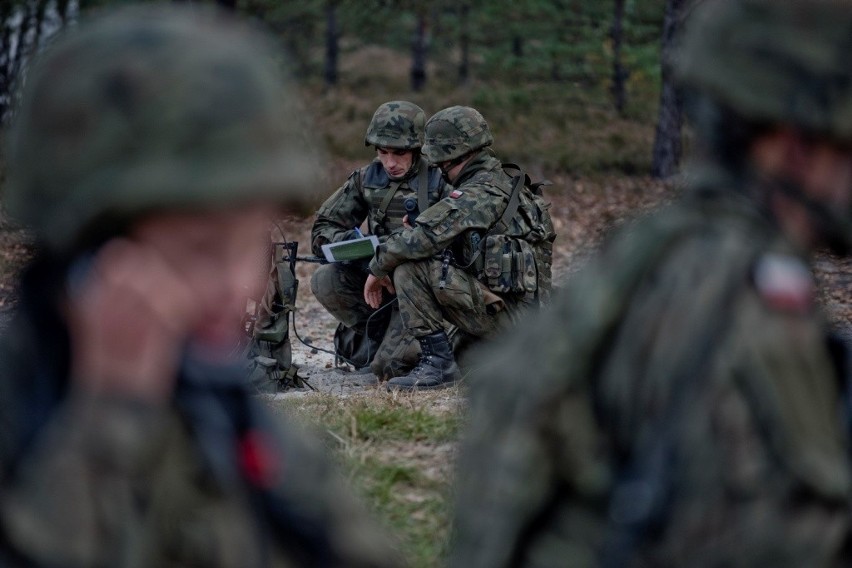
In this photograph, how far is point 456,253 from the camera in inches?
356

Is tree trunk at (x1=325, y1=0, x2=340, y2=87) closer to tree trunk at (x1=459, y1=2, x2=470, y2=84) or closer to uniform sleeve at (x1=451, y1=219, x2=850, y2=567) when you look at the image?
tree trunk at (x1=459, y1=2, x2=470, y2=84)

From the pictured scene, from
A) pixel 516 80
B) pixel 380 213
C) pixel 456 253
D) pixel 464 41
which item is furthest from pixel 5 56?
pixel 516 80

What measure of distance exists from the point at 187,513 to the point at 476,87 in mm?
24272

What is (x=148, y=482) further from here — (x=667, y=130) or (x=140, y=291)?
(x=667, y=130)

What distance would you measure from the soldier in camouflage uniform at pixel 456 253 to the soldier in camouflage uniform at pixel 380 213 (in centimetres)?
24

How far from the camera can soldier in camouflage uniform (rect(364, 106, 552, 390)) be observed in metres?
8.64

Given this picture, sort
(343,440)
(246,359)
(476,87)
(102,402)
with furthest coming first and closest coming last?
(476,87), (246,359), (343,440), (102,402)

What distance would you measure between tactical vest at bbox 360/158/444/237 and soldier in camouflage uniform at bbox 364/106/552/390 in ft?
0.70

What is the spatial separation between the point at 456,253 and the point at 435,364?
2.53 ft

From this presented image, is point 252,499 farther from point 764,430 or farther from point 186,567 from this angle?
point 764,430

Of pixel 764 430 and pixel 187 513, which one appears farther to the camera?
pixel 764 430

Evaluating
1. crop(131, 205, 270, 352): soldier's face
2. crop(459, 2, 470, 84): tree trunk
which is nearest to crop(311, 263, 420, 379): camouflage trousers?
crop(131, 205, 270, 352): soldier's face

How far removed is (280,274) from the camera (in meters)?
8.98

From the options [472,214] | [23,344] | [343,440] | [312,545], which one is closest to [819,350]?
[312,545]
